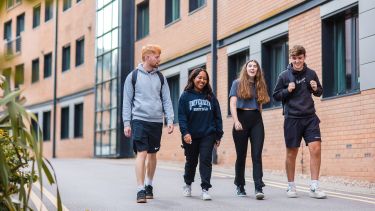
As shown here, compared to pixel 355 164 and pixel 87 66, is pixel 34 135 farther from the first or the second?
pixel 87 66

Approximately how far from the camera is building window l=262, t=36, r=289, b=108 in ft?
53.6

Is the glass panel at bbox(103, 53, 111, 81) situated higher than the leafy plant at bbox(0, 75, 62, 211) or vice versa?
the glass panel at bbox(103, 53, 111, 81)

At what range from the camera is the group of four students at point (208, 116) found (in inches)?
329

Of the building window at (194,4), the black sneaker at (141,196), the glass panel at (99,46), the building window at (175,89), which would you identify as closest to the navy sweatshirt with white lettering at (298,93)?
the black sneaker at (141,196)

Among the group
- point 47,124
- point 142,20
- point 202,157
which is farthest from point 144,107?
point 47,124

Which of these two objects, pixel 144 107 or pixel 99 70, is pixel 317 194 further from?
pixel 99 70

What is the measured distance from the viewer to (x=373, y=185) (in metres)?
11.4

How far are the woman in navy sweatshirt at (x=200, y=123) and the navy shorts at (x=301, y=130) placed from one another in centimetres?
90

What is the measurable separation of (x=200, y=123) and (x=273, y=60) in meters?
8.53

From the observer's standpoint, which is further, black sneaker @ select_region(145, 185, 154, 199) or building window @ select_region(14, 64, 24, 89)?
black sneaker @ select_region(145, 185, 154, 199)

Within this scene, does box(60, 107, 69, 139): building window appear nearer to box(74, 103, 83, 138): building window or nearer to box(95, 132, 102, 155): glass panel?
box(74, 103, 83, 138): building window

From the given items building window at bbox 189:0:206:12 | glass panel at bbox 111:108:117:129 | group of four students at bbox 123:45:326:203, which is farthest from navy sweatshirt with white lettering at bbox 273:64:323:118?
glass panel at bbox 111:108:117:129

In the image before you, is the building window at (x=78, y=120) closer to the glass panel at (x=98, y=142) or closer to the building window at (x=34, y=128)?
the glass panel at (x=98, y=142)

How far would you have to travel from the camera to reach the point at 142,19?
25.9 metres
